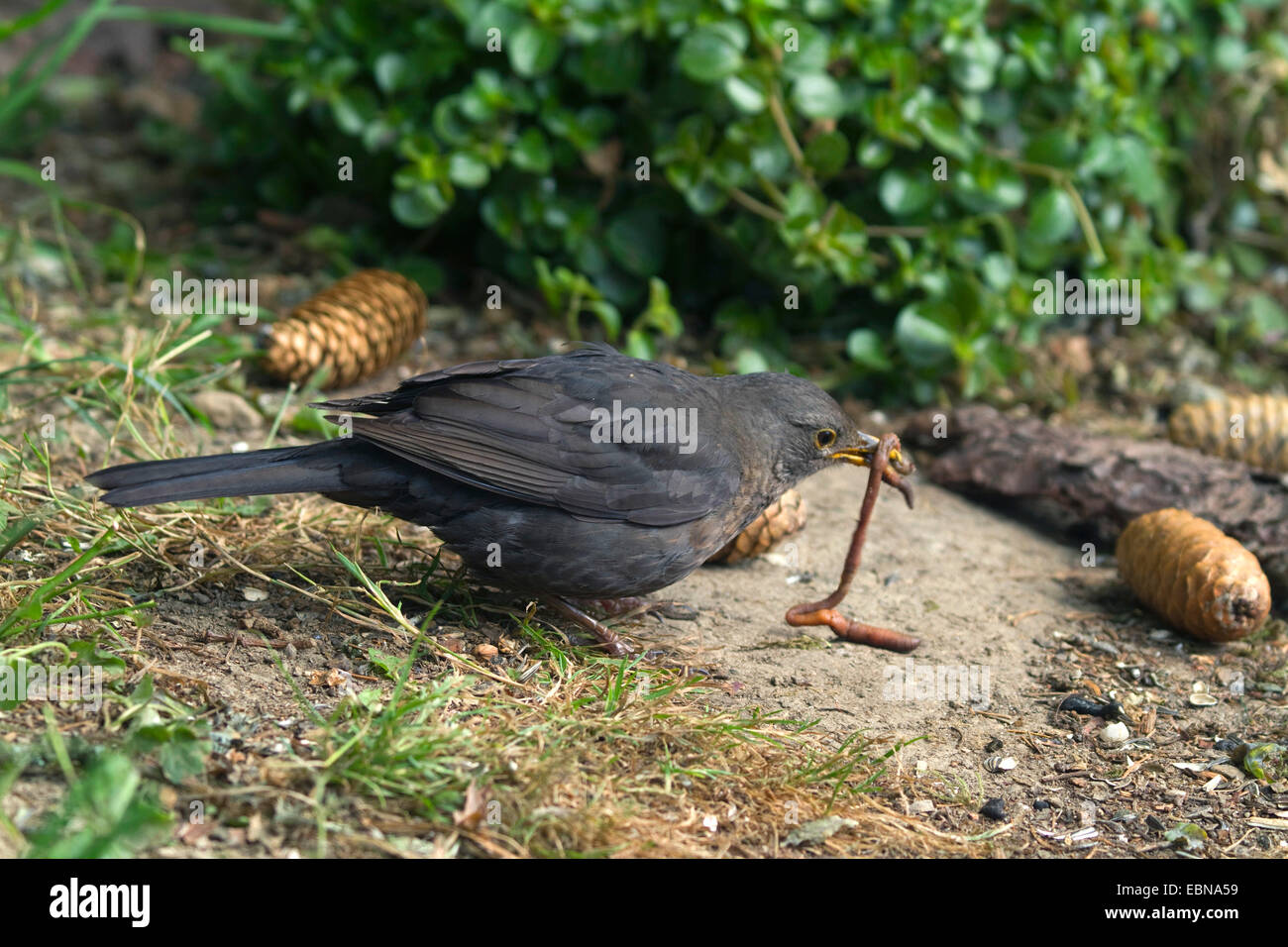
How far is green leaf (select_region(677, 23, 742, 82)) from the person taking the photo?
4.96 meters

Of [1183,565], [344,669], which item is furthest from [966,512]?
[344,669]

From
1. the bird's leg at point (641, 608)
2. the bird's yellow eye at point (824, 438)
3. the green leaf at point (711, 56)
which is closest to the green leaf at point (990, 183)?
the green leaf at point (711, 56)

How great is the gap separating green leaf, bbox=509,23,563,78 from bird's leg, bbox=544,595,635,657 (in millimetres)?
2573

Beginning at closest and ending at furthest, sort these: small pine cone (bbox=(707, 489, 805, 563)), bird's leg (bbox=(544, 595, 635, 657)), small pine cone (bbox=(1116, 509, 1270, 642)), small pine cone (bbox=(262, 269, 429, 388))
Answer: bird's leg (bbox=(544, 595, 635, 657))
small pine cone (bbox=(1116, 509, 1270, 642))
small pine cone (bbox=(707, 489, 805, 563))
small pine cone (bbox=(262, 269, 429, 388))

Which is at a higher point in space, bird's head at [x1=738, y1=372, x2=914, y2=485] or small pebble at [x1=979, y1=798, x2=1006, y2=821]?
bird's head at [x1=738, y1=372, x2=914, y2=485]

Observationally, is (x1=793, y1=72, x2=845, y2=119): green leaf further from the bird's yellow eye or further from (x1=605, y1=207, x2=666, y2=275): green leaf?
the bird's yellow eye

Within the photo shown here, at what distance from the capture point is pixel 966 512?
5.02 m

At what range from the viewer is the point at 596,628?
378cm

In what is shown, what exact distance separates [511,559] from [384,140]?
283 cm

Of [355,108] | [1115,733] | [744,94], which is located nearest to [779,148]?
[744,94]

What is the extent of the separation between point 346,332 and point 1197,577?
335 centimetres

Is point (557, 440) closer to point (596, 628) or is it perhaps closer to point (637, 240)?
point (596, 628)

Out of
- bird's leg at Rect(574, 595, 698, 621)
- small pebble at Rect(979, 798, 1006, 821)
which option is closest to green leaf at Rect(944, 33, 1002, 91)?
bird's leg at Rect(574, 595, 698, 621)

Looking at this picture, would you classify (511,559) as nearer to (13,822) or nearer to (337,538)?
(337,538)
